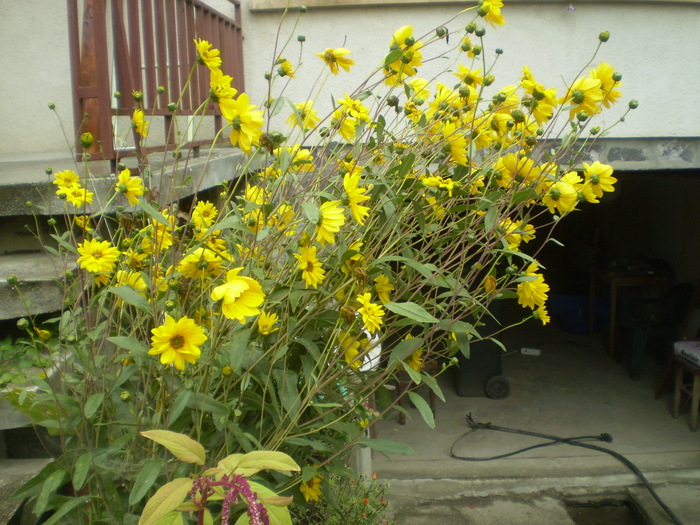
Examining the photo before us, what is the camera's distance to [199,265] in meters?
1.13

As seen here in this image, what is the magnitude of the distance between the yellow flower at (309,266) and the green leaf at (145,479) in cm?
39

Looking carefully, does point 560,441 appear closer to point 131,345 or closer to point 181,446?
point 131,345

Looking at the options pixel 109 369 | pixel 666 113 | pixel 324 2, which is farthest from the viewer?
pixel 666 113

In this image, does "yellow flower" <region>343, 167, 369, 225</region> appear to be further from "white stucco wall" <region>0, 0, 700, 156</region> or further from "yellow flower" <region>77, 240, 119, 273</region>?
"white stucco wall" <region>0, 0, 700, 156</region>

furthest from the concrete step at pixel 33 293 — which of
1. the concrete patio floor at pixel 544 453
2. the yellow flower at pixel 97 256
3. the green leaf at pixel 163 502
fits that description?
the concrete patio floor at pixel 544 453

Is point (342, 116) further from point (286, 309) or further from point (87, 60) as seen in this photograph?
point (87, 60)

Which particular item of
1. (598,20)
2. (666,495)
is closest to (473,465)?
(666,495)

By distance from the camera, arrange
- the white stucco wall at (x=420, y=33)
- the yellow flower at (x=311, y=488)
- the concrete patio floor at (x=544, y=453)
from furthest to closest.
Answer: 1. the concrete patio floor at (x=544, y=453)
2. the white stucco wall at (x=420, y=33)
3. the yellow flower at (x=311, y=488)

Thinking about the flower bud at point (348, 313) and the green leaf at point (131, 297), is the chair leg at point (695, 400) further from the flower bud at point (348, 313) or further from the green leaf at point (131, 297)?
the green leaf at point (131, 297)

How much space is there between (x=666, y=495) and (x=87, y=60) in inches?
184

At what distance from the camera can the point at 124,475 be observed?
3.87 ft

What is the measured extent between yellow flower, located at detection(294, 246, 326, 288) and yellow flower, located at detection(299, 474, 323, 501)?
0.43m

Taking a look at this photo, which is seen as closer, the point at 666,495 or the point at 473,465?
the point at 666,495

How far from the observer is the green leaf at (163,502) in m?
0.79
